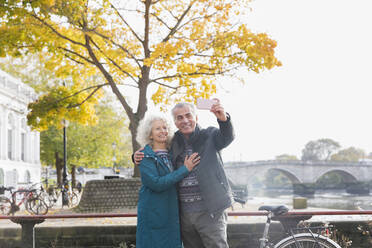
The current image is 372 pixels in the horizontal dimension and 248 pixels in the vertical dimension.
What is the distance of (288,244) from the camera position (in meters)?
3.70

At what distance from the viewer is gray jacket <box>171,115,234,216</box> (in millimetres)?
3217

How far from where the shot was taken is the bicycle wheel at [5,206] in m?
14.2

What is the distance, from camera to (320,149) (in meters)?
95.6

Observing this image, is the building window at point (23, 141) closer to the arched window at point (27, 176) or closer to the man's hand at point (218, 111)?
the arched window at point (27, 176)

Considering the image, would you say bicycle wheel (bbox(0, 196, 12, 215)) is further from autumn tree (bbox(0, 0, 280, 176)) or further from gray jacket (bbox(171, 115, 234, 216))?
gray jacket (bbox(171, 115, 234, 216))

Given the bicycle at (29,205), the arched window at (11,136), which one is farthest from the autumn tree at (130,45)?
the arched window at (11,136)

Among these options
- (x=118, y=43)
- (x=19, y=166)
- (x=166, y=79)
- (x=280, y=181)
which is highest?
(x=118, y=43)

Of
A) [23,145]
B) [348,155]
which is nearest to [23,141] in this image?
[23,145]

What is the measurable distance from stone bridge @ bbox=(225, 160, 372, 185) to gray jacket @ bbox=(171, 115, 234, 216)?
2396 inches

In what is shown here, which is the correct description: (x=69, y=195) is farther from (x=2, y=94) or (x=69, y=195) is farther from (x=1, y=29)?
(x=2, y=94)

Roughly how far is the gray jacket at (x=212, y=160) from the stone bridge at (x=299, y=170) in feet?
200

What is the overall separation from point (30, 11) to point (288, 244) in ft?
33.6

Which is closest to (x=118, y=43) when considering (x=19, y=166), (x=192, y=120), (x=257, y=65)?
(x=257, y=65)

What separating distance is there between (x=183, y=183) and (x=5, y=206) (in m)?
12.8
